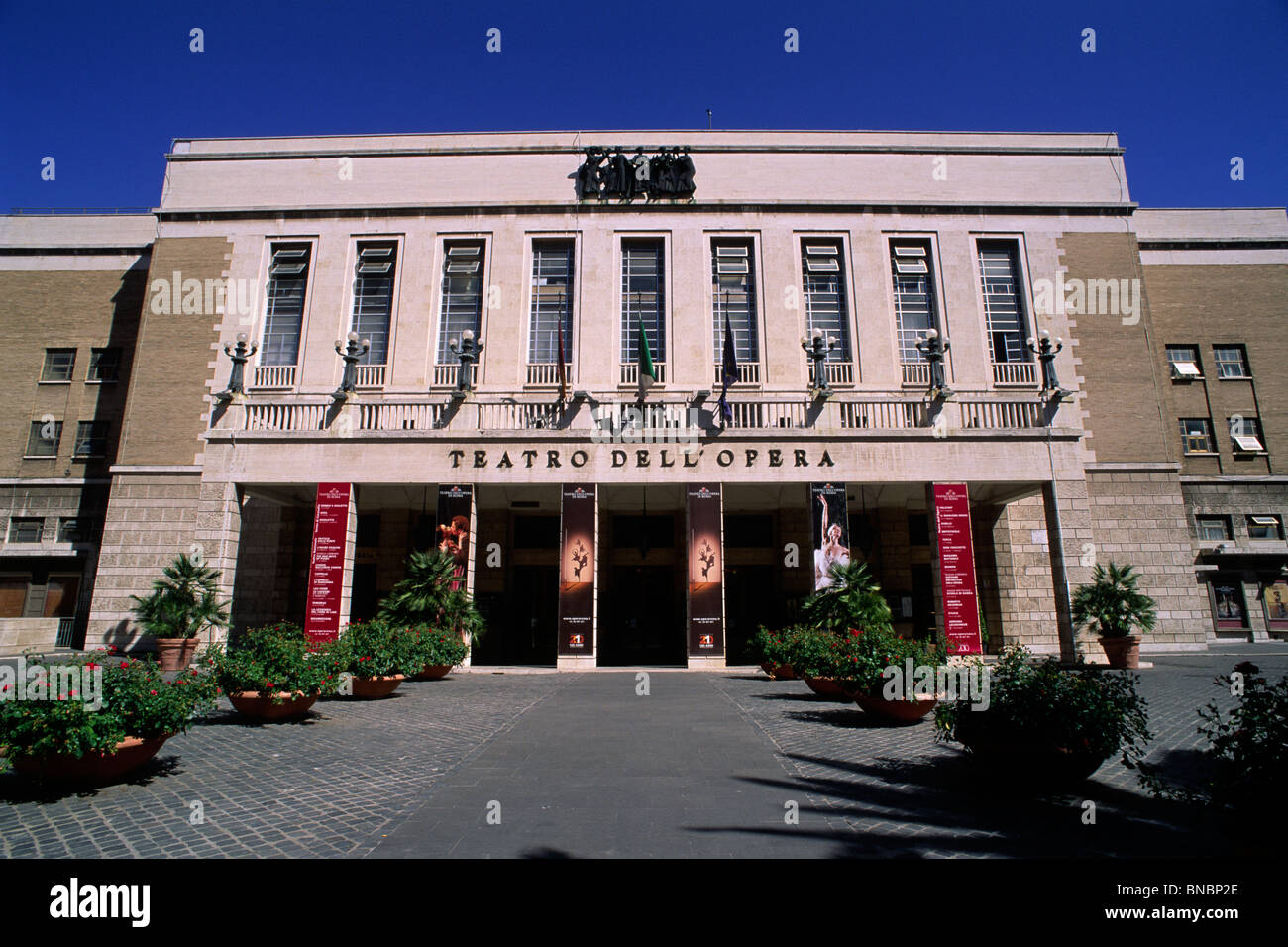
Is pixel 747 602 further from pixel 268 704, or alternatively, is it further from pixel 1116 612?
pixel 268 704

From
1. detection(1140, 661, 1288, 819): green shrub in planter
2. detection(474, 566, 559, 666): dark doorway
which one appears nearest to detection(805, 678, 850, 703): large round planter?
detection(1140, 661, 1288, 819): green shrub in planter

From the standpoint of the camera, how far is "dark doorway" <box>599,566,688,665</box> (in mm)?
23375

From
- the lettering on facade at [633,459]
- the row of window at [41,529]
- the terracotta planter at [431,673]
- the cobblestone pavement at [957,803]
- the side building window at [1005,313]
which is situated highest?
the side building window at [1005,313]

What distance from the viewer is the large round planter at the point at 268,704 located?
9789mm

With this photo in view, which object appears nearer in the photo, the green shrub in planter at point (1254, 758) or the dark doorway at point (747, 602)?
the green shrub in planter at point (1254, 758)

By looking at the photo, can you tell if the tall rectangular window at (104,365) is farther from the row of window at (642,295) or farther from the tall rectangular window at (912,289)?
the tall rectangular window at (912,289)

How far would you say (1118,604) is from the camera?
1794cm

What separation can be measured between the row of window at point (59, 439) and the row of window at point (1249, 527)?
47.4 m

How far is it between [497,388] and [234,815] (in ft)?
57.3

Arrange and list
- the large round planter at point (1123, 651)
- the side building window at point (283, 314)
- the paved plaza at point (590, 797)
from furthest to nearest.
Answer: the side building window at point (283, 314), the large round planter at point (1123, 651), the paved plaza at point (590, 797)

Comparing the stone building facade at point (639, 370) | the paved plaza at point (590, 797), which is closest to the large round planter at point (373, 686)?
the paved plaza at point (590, 797)

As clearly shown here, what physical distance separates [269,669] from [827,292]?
2068 centimetres
